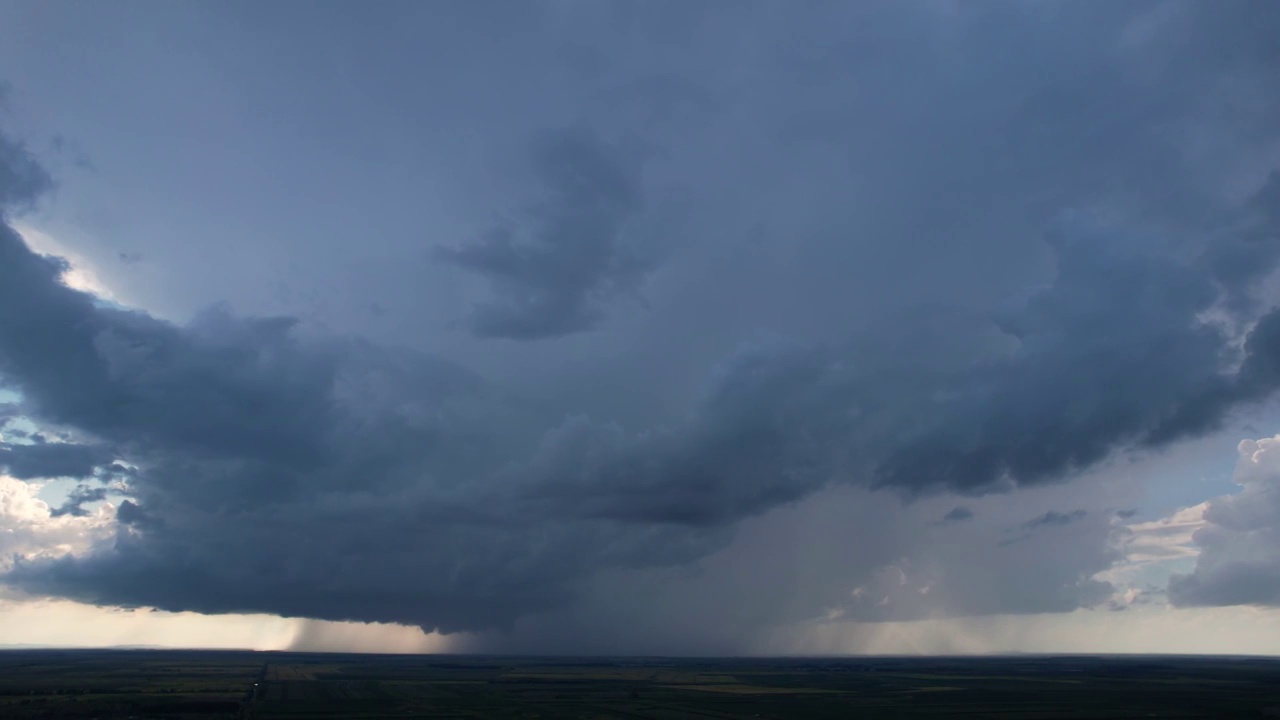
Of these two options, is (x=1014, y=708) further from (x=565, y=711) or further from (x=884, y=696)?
(x=565, y=711)

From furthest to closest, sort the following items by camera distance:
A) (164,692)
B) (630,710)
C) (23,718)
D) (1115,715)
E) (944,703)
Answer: (164,692) → (944,703) → (630,710) → (1115,715) → (23,718)

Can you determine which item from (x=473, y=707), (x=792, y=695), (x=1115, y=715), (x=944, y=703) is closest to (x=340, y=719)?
(x=473, y=707)

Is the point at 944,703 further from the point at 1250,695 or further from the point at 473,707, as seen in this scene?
the point at 473,707

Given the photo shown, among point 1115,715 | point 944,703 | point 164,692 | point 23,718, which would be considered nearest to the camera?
point 23,718

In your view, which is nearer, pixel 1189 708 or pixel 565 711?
pixel 565 711

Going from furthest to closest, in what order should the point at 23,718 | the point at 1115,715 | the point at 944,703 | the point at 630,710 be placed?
1. the point at 944,703
2. the point at 630,710
3. the point at 1115,715
4. the point at 23,718

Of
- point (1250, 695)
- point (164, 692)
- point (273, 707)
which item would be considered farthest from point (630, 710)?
point (1250, 695)

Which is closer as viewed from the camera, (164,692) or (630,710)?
(630,710)

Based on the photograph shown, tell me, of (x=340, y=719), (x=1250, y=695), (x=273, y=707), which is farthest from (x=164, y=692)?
(x=1250, y=695)

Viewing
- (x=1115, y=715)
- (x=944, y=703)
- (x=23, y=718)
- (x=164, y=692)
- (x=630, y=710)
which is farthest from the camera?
(x=164, y=692)
